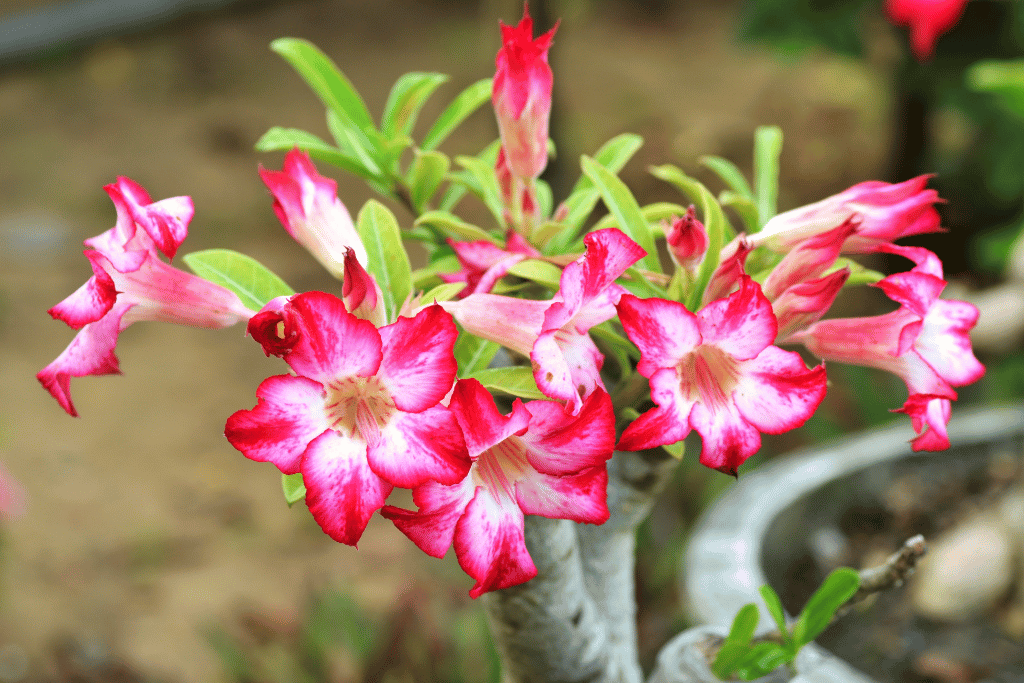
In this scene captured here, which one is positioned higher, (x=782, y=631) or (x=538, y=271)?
(x=538, y=271)

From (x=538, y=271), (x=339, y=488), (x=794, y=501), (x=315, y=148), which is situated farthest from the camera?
(x=794, y=501)

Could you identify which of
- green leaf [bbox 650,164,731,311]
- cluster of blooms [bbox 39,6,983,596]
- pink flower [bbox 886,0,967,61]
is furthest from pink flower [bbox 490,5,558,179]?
pink flower [bbox 886,0,967,61]

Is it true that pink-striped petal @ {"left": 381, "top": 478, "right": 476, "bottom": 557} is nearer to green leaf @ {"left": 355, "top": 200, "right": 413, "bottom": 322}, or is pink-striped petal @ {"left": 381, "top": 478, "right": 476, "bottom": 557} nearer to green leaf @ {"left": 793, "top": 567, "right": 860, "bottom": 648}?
green leaf @ {"left": 355, "top": 200, "right": 413, "bottom": 322}

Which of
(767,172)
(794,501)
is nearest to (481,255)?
(767,172)

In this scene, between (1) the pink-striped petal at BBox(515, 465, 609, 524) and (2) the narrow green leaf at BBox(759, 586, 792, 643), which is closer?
(1) the pink-striped petal at BBox(515, 465, 609, 524)

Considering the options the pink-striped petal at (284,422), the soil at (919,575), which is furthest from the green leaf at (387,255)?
the soil at (919,575)

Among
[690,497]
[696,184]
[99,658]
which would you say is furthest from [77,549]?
[696,184]

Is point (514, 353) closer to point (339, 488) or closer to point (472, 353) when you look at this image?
point (472, 353)

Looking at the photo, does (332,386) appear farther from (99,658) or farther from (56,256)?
(56,256)
